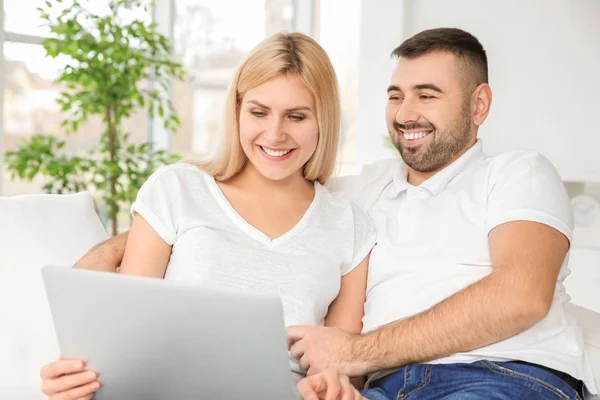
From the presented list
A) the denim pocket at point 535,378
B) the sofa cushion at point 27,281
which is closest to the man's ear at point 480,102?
the denim pocket at point 535,378

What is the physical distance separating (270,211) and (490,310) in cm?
57

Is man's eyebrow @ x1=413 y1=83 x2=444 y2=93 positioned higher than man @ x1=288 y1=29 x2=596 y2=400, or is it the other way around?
man's eyebrow @ x1=413 y1=83 x2=444 y2=93

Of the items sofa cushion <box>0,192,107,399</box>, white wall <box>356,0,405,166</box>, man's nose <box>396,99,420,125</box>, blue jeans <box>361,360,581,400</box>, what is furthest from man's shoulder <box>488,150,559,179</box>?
white wall <box>356,0,405,166</box>

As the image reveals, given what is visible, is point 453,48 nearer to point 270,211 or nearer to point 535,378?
point 270,211

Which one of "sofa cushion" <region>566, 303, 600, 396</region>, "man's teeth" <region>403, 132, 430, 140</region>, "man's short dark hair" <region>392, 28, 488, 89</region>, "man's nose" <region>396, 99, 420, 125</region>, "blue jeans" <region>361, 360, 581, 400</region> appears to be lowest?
"blue jeans" <region>361, 360, 581, 400</region>

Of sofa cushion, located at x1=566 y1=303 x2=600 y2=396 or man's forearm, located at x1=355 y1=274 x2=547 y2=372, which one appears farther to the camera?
sofa cushion, located at x1=566 y1=303 x2=600 y2=396

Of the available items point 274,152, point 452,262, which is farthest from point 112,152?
point 452,262

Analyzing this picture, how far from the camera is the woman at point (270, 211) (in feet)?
5.65

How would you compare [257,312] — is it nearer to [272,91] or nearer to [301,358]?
[301,358]

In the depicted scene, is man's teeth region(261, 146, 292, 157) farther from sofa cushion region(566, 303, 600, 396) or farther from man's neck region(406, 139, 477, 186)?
sofa cushion region(566, 303, 600, 396)

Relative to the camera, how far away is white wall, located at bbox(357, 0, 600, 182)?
4.60 m

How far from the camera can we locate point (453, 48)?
199 centimetres

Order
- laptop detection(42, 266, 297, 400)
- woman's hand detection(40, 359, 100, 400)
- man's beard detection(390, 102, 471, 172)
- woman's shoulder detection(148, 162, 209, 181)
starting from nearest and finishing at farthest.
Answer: laptop detection(42, 266, 297, 400), woman's hand detection(40, 359, 100, 400), woman's shoulder detection(148, 162, 209, 181), man's beard detection(390, 102, 471, 172)

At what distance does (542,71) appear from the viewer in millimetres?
4742
